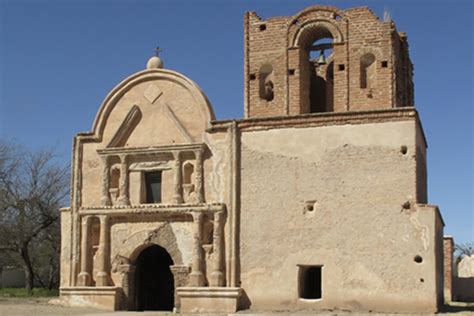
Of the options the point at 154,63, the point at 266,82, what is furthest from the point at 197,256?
the point at 154,63

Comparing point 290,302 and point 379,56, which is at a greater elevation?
point 379,56

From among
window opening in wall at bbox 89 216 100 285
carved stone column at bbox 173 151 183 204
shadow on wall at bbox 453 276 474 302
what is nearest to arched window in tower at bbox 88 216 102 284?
window opening in wall at bbox 89 216 100 285

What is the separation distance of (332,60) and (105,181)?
6.61m

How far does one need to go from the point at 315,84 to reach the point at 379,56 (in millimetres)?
2400

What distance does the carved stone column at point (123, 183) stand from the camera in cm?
1789

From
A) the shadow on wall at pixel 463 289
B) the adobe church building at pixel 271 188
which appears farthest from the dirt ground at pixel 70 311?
the shadow on wall at pixel 463 289

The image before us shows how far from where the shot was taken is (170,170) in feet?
58.4

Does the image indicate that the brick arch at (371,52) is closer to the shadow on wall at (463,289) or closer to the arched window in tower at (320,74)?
the arched window in tower at (320,74)

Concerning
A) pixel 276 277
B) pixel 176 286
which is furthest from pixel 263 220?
pixel 176 286

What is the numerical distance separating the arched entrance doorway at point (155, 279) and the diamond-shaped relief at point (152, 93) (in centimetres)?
379

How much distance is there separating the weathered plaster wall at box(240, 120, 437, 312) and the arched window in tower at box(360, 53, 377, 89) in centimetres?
166

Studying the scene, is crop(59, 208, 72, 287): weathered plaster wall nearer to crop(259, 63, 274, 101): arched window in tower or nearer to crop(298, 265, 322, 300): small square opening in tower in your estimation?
crop(259, 63, 274, 101): arched window in tower

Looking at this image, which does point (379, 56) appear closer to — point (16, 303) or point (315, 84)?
point (315, 84)

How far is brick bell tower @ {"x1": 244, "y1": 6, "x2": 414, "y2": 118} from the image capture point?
17078mm
